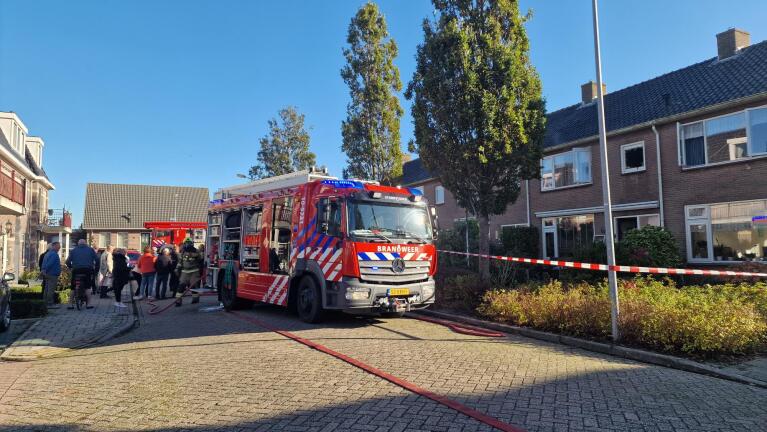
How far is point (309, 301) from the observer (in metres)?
9.34

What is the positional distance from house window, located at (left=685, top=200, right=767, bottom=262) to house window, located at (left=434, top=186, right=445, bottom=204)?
12912mm

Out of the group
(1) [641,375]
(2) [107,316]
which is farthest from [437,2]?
(2) [107,316]

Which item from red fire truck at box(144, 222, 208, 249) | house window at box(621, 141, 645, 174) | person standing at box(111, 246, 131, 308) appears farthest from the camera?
red fire truck at box(144, 222, 208, 249)

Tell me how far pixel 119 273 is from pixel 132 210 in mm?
38553

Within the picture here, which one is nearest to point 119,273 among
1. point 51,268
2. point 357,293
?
point 51,268

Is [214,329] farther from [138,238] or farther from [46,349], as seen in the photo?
[138,238]

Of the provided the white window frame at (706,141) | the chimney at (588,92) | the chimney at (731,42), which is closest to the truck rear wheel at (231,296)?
the white window frame at (706,141)

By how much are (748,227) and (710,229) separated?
3.16 feet

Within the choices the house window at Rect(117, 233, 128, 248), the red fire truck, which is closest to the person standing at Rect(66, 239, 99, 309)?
the red fire truck

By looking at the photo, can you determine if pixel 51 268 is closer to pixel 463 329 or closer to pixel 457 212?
pixel 463 329

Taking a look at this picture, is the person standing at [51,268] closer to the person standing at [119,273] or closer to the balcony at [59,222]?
the person standing at [119,273]

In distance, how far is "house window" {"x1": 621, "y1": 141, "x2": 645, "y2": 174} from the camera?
16.5m

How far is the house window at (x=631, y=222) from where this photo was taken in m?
16.0

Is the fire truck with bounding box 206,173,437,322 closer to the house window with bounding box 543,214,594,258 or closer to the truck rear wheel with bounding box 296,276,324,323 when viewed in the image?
the truck rear wheel with bounding box 296,276,324,323
